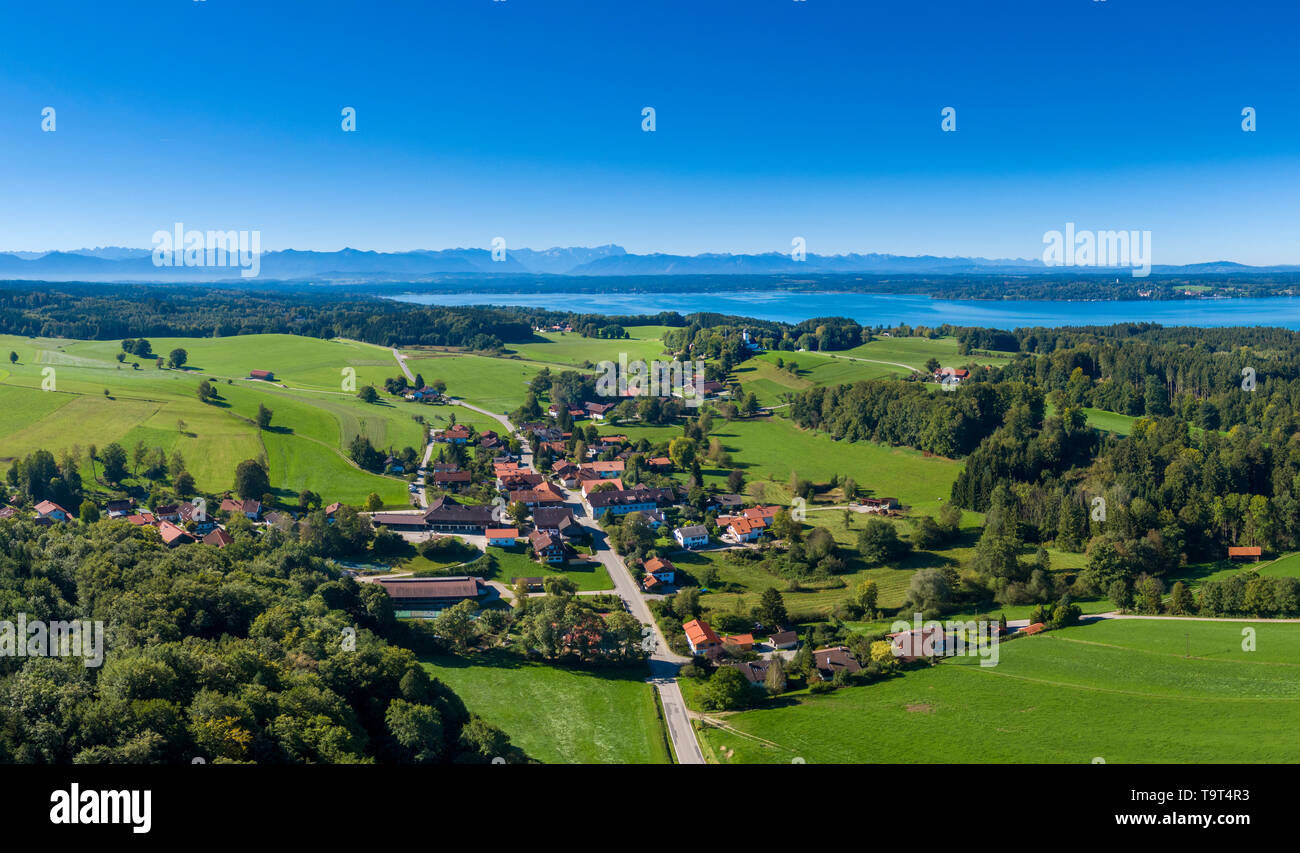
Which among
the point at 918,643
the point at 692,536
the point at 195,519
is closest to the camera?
the point at 918,643

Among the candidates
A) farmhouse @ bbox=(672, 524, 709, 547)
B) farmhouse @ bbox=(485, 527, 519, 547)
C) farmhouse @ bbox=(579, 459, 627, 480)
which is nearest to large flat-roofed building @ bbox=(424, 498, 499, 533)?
farmhouse @ bbox=(485, 527, 519, 547)

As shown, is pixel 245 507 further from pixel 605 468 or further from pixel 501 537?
pixel 605 468

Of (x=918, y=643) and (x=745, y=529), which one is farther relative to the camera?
(x=745, y=529)

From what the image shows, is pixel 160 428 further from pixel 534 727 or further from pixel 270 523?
pixel 534 727

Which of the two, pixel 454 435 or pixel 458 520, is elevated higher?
pixel 454 435

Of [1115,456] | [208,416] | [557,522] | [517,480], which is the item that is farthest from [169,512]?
[1115,456]

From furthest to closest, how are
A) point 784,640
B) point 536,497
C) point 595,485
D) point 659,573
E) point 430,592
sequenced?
1. point 595,485
2. point 536,497
3. point 659,573
4. point 430,592
5. point 784,640
